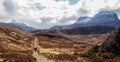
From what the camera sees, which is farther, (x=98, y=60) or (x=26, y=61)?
(x=26, y=61)

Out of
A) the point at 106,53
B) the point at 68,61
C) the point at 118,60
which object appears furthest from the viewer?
the point at 68,61

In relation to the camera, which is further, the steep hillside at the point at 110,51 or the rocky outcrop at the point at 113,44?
the rocky outcrop at the point at 113,44

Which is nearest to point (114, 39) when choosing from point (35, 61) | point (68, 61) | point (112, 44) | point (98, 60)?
point (112, 44)

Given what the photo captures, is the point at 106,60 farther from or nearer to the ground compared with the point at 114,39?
nearer to the ground

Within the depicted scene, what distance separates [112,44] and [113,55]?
8721 mm

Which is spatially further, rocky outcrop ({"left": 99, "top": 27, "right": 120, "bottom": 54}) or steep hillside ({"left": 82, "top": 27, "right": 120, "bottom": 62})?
rocky outcrop ({"left": 99, "top": 27, "right": 120, "bottom": 54})

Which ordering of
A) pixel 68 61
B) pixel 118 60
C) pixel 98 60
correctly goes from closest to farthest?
pixel 118 60 → pixel 98 60 → pixel 68 61

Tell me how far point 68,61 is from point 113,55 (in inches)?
1071

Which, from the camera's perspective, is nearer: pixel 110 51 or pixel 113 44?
pixel 110 51

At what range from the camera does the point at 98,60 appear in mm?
128125

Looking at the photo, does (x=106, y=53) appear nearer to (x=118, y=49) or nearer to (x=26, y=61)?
(x=118, y=49)

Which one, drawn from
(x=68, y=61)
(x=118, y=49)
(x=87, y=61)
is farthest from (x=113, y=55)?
(x=68, y=61)

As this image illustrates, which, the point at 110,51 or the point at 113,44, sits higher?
the point at 113,44

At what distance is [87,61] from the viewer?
442 ft
